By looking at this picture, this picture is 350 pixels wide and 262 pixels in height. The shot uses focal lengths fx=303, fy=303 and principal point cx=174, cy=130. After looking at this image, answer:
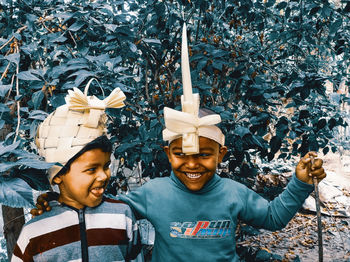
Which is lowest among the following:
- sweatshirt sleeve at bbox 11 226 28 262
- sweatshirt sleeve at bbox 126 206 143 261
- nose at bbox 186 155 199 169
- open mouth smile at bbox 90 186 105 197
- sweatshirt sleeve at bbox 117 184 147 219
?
sweatshirt sleeve at bbox 126 206 143 261

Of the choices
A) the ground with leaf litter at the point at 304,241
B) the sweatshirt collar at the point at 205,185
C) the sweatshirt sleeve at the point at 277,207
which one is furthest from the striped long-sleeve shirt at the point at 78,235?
the ground with leaf litter at the point at 304,241

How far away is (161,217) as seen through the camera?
129cm

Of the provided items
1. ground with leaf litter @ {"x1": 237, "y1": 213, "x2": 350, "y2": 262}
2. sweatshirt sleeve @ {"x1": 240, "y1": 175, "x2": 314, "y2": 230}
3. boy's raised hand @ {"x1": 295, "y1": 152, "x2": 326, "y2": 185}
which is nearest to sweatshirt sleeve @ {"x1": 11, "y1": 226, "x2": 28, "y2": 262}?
sweatshirt sleeve @ {"x1": 240, "y1": 175, "x2": 314, "y2": 230}

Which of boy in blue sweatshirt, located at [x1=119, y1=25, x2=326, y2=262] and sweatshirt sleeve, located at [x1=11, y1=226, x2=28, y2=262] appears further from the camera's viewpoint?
boy in blue sweatshirt, located at [x1=119, y1=25, x2=326, y2=262]

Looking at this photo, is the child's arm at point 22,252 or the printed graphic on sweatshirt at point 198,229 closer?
the child's arm at point 22,252

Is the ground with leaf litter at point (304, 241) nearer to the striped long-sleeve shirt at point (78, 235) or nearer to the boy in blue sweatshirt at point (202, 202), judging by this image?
the boy in blue sweatshirt at point (202, 202)

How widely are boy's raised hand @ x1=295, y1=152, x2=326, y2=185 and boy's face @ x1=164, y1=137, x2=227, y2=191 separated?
344mm

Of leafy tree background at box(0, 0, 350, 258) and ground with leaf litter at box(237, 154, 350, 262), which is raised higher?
leafy tree background at box(0, 0, 350, 258)

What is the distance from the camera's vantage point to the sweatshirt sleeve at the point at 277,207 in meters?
1.24

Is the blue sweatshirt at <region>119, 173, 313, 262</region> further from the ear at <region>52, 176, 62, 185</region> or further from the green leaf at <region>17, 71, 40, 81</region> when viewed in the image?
the green leaf at <region>17, 71, 40, 81</region>

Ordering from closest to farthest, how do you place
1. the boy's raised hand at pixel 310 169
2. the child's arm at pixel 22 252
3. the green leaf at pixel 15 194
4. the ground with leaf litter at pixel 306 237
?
the green leaf at pixel 15 194, the child's arm at pixel 22 252, the boy's raised hand at pixel 310 169, the ground with leaf litter at pixel 306 237

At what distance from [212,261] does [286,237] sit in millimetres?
3349

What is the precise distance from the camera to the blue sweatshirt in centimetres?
125

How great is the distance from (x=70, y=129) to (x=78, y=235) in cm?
38
